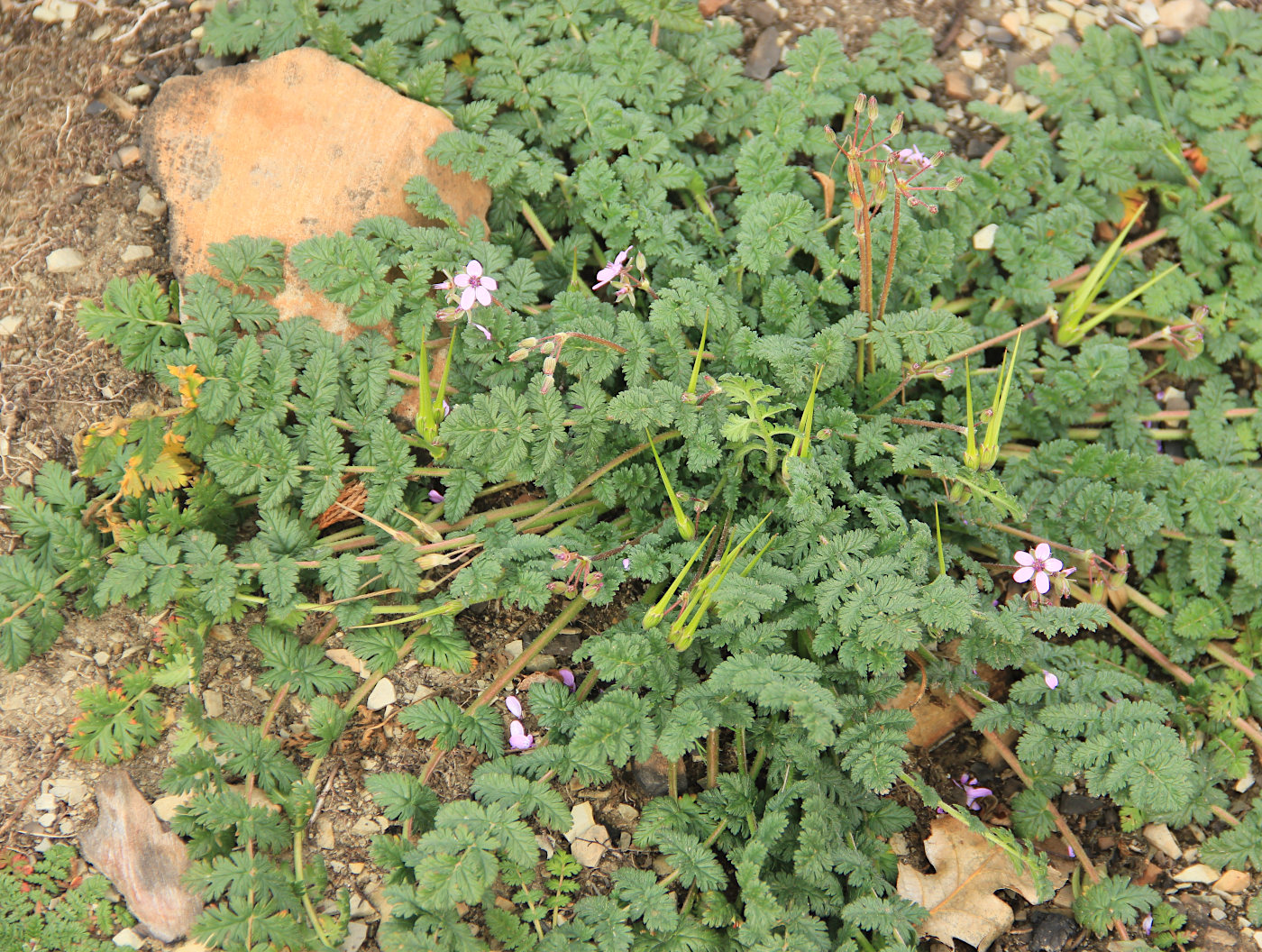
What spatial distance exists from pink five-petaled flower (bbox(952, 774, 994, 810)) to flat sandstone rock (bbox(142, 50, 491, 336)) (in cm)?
296

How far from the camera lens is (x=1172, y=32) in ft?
15.2

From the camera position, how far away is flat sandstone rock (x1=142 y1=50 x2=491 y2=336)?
355cm

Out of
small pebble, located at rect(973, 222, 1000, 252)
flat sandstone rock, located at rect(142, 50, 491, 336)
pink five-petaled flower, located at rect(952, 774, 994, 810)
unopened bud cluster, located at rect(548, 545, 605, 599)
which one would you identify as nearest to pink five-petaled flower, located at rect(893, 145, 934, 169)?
small pebble, located at rect(973, 222, 1000, 252)

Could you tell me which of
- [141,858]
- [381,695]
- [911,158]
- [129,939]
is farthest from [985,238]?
[129,939]

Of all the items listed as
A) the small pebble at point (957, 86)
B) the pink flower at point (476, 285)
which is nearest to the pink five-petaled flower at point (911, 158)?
the small pebble at point (957, 86)

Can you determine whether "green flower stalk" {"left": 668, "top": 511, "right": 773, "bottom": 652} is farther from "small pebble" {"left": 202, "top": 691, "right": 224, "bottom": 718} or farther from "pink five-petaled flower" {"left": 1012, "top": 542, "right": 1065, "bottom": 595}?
"small pebble" {"left": 202, "top": 691, "right": 224, "bottom": 718}

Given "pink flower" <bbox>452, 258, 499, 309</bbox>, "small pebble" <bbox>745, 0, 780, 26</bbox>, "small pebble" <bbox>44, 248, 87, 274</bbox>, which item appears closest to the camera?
"pink flower" <bbox>452, 258, 499, 309</bbox>

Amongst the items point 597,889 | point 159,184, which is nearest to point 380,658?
point 597,889

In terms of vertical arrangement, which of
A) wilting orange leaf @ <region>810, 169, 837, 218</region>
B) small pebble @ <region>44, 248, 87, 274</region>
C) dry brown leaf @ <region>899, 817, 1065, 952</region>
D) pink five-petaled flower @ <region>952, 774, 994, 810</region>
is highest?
wilting orange leaf @ <region>810, 169, 837, 218</region>

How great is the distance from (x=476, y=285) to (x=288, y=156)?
114cm

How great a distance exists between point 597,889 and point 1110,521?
7.82 feet

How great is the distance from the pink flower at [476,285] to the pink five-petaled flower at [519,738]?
140 centimetres

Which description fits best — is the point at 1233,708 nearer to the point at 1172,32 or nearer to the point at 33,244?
the point at 1172,32

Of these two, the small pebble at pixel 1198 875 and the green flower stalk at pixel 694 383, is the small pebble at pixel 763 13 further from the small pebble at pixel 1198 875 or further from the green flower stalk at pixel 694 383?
the small pebble at pixel 1198 875
